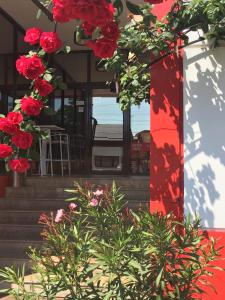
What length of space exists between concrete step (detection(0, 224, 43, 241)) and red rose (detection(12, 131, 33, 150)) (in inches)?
117

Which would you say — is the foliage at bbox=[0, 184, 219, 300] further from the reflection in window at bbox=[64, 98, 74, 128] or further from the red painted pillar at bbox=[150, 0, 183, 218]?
the reflection in window at bbox=[64, 98, 74, 128]

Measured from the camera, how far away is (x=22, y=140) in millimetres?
3391

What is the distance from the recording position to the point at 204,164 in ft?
13.3

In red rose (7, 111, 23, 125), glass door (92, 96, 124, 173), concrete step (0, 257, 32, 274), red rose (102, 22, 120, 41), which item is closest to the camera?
red rose (102, 22, 120, 41)

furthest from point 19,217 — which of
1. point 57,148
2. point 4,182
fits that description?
point 57,148

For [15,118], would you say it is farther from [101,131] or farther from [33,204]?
[101,131]

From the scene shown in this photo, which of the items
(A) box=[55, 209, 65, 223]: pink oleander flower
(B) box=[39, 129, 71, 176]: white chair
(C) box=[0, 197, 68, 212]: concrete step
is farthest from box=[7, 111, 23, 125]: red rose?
(B) box=[39, 129, 71, 176]: white chair

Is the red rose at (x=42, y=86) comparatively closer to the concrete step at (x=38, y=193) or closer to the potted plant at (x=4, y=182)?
the concrete step at (x=38, y=193)

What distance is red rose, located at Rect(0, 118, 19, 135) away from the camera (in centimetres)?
334

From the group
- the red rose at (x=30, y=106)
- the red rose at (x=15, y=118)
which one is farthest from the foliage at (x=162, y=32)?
the red rose at (x=15, y=118)

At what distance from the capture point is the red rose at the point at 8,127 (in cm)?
334

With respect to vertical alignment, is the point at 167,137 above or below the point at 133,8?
below

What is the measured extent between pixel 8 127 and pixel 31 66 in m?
0.47

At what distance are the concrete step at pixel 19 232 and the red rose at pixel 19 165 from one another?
2.79 meters
